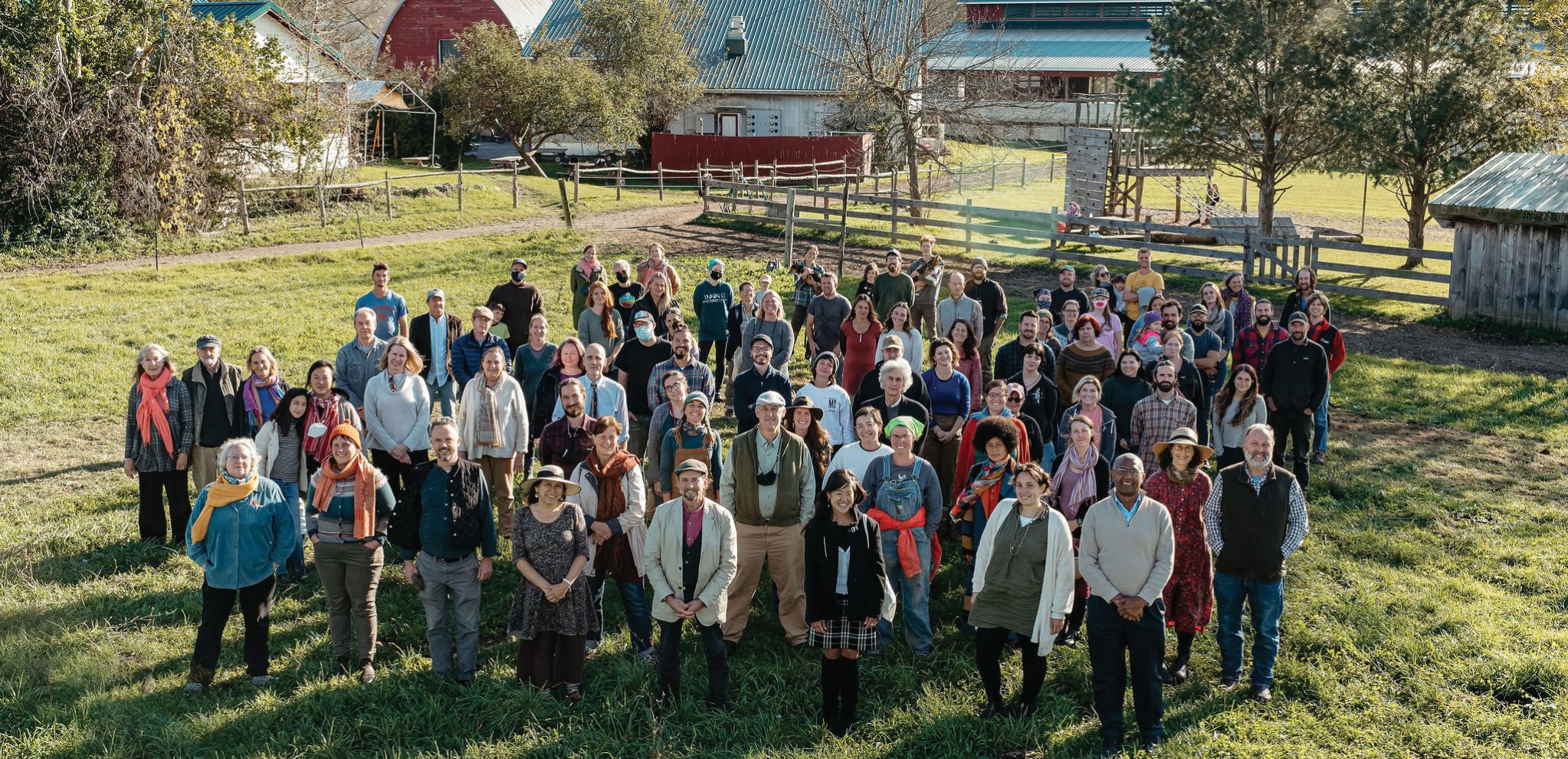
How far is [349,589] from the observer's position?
745 centimetres

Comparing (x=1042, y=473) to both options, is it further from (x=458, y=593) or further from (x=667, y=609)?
(x=458, y=593)

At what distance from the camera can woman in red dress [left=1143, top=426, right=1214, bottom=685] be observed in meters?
7.14

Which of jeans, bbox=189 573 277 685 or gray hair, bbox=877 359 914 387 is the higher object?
gray hair, bbox=877 359 914 387

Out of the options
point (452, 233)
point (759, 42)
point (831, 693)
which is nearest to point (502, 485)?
point (831, 693)

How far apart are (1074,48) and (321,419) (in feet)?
191

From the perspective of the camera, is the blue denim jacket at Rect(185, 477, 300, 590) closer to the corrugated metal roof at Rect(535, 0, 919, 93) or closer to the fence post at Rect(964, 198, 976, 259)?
the fence post at Rect(964, 198, 976, 259)

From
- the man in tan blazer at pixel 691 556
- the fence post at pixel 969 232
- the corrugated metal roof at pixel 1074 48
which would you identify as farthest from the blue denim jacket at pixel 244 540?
the corrugated metal roof at pixel 1074 48

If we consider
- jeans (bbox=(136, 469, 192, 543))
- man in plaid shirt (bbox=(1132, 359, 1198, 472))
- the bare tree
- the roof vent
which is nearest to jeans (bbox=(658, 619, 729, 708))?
man in plaid shirt (bbox=(1132, 359, 1198, 472))

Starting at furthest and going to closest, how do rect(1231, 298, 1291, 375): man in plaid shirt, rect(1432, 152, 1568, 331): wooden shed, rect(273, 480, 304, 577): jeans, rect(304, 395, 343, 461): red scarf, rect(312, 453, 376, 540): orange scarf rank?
rect(1432, 152, 1568, 331): wooden shed < rect(1231, 298, 1291, 375): man in plaid shirt < rect(304, 395, 343, 461): red scarf < rect(273, 480, 304, 577): jeans < rect(312, 453, 376, 540): orange scarf

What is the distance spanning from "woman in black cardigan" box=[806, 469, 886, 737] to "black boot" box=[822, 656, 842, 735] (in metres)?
0.14

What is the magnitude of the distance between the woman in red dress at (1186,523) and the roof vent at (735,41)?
1546 inches

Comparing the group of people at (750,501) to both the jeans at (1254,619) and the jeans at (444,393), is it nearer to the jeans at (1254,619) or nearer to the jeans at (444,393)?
the jeans at (1254,619)

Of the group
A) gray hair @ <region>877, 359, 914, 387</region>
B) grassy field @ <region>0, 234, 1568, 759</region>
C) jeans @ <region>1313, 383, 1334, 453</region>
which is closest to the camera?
grassy field @ <region>0, 234, 1568, 759</region>

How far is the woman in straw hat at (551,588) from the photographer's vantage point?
7000 mm
